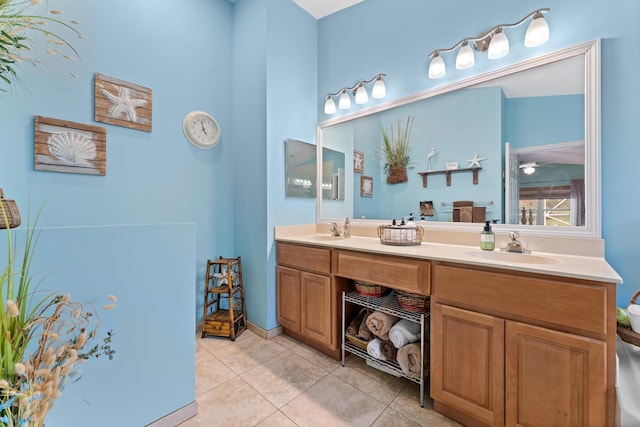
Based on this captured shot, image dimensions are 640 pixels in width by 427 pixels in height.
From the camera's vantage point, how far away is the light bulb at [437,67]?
6.19ft

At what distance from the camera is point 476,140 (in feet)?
5.87

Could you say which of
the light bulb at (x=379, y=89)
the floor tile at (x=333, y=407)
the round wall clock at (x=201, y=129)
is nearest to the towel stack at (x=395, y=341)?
the floor tile at (x=333, y=407)

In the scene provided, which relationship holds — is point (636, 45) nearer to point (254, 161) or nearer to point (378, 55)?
point (378, 55)

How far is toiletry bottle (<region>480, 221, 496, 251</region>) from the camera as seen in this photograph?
Answer: 1599 mm

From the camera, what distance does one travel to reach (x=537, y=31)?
4.95 feet

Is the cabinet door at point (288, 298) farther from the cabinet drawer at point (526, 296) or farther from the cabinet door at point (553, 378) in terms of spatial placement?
the cabinet door at point (553, 378)

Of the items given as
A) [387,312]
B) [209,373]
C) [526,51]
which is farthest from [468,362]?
[526,51]

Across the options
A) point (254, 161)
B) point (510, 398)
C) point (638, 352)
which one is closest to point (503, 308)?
point (510, 398)

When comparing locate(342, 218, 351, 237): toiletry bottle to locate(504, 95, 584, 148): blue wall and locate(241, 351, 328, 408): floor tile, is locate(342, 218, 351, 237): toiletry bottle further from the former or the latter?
locate(504, 95, 584, 148): blue wall

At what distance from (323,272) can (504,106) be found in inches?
64.2

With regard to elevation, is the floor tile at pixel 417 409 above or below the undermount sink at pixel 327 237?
below

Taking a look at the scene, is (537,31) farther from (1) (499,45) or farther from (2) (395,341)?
(2) (395,341)

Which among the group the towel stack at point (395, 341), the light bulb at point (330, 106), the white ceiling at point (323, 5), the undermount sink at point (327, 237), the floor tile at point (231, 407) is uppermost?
the white ceiling at point (323, 5)

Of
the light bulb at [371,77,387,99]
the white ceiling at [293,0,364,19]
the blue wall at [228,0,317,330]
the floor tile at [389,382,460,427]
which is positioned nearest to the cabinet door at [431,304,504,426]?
the floor tile at [389,382,460,427]
